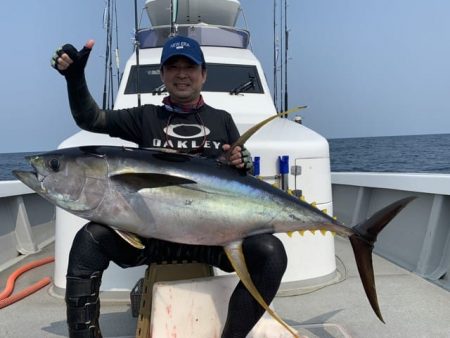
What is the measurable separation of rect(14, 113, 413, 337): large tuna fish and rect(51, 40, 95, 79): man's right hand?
328mm

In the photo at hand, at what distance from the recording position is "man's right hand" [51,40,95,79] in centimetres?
167

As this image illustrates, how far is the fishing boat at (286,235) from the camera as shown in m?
2.63

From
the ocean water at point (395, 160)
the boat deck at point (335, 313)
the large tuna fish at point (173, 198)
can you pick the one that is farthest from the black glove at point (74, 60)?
the ocean water at point (395, 160)

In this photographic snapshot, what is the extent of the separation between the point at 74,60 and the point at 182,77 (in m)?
0.54

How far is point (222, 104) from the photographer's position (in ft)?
13.5

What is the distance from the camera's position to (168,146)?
206cm

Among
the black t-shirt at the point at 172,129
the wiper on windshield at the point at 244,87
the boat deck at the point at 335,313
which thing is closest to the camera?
the black t-shirt at the point at 172,129

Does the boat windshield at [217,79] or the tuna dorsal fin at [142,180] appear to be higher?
the boat windshield at [217,79]

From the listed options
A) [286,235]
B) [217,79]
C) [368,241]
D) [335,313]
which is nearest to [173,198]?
[368,241]

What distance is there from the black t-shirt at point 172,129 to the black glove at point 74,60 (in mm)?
341

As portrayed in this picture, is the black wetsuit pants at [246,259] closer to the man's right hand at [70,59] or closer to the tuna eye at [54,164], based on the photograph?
the tuna eye at [54,164]

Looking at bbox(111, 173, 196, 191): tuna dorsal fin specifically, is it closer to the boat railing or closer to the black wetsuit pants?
the black wetsuit pants

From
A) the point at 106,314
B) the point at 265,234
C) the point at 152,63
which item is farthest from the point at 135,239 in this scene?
the point at 152,63

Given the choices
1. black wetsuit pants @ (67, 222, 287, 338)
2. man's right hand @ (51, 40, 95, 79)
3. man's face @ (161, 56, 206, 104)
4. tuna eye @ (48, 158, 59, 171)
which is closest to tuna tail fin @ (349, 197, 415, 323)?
black wetsuit pants @ (67, 222, 287, 338)
